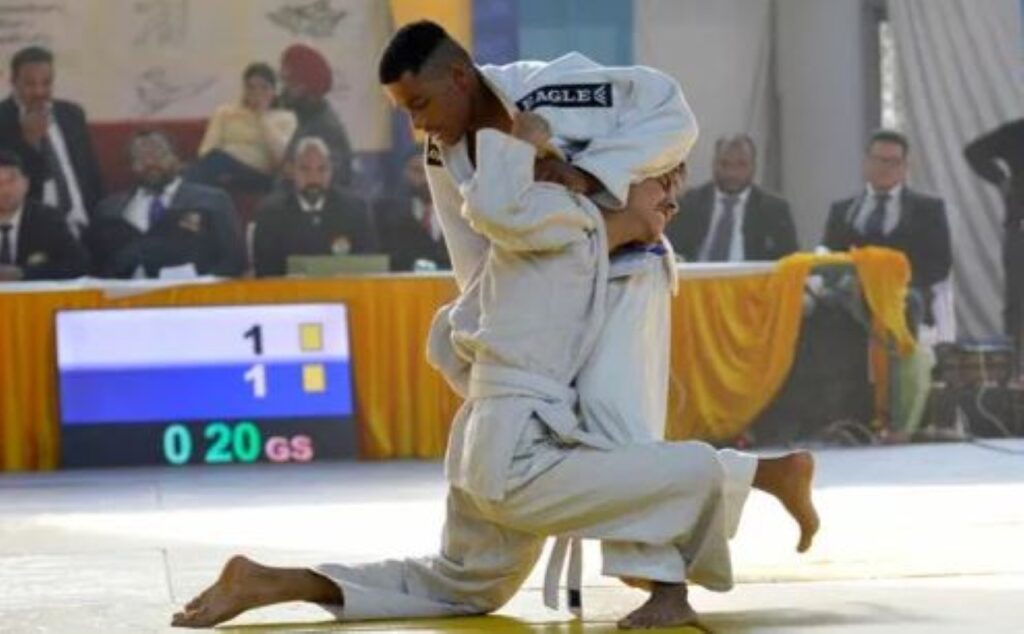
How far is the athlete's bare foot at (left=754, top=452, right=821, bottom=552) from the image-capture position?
20.5 ft

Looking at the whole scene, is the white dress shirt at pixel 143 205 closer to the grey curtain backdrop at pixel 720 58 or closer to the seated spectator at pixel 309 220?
the seated spectator at pixel 309 220

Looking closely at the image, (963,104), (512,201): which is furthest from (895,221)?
(512,201)

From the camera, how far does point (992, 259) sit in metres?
16.7

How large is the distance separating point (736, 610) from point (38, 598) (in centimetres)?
193

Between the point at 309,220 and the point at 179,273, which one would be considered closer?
the point at 179,273

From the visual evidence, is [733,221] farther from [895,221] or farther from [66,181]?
[66,181]

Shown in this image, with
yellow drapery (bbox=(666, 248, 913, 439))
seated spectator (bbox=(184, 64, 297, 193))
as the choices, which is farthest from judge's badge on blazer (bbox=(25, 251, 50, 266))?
yellow drapery (bbox=(666, 248, 913, 439))

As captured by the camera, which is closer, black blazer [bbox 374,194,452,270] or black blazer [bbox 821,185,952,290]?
black blazer [bbox 821,185,952,290]

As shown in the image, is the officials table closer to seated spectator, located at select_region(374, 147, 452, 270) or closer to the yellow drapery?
the yellow drapery

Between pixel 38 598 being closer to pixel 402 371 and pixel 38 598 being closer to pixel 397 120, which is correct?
pixel 402 371

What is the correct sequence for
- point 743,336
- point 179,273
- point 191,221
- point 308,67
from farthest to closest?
point 308,67 < point 191,221 < point 179,273 < point 743,336

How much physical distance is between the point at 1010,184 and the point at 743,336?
3.32m

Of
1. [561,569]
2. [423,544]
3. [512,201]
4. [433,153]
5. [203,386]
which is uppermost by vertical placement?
[433,153]

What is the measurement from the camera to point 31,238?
15523mm
